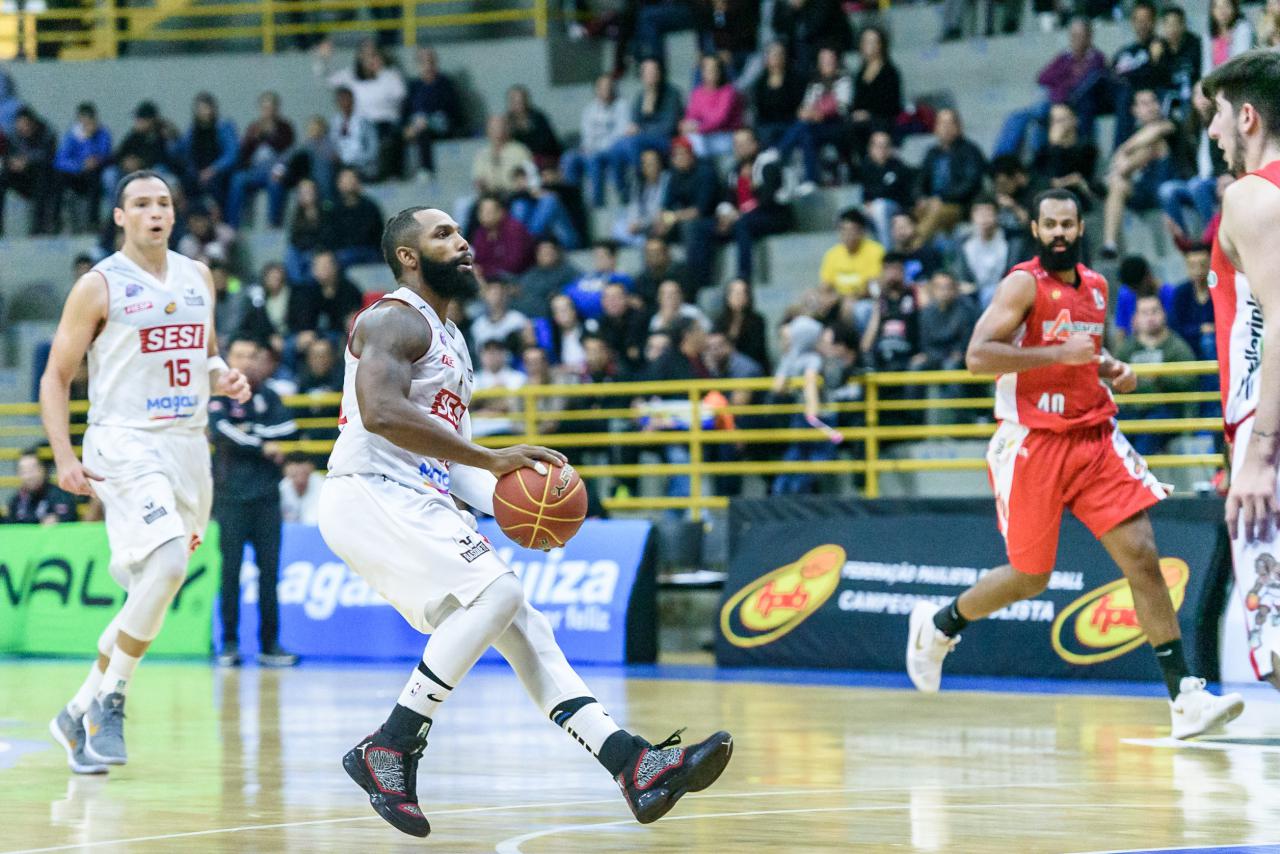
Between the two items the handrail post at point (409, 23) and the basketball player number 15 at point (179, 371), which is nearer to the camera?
the basketball player number 15 at point (179, 371)

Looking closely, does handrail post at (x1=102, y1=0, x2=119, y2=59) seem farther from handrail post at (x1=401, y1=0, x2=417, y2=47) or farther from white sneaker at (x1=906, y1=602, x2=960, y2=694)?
white sneaker at (x1=906, y1=602, x2=960, y2=694)

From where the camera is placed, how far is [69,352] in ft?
28.8

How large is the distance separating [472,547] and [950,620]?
436 cm

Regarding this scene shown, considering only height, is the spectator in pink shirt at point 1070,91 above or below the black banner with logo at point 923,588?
above

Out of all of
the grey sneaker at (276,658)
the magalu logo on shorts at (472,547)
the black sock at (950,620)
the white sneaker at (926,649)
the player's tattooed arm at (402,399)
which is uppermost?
the player's tattooed arm at (402,399)

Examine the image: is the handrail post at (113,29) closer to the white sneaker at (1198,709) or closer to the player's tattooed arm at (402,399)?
the white sneaker at (1198,709)

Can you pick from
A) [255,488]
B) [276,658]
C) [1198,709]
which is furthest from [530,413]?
[1198,709]

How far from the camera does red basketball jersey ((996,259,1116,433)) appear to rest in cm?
966

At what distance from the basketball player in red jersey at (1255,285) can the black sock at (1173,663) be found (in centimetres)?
379

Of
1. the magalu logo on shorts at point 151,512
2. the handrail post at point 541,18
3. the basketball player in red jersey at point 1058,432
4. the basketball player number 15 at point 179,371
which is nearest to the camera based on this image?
the magalu logo on shorts at point 151,512

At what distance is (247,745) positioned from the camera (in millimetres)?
9484

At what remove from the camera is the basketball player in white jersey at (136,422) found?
337 inches

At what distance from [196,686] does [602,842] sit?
7.12 m

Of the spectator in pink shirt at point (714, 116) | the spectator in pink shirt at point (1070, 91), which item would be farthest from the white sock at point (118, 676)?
the spectator in pink shirt at point (714, 116)
